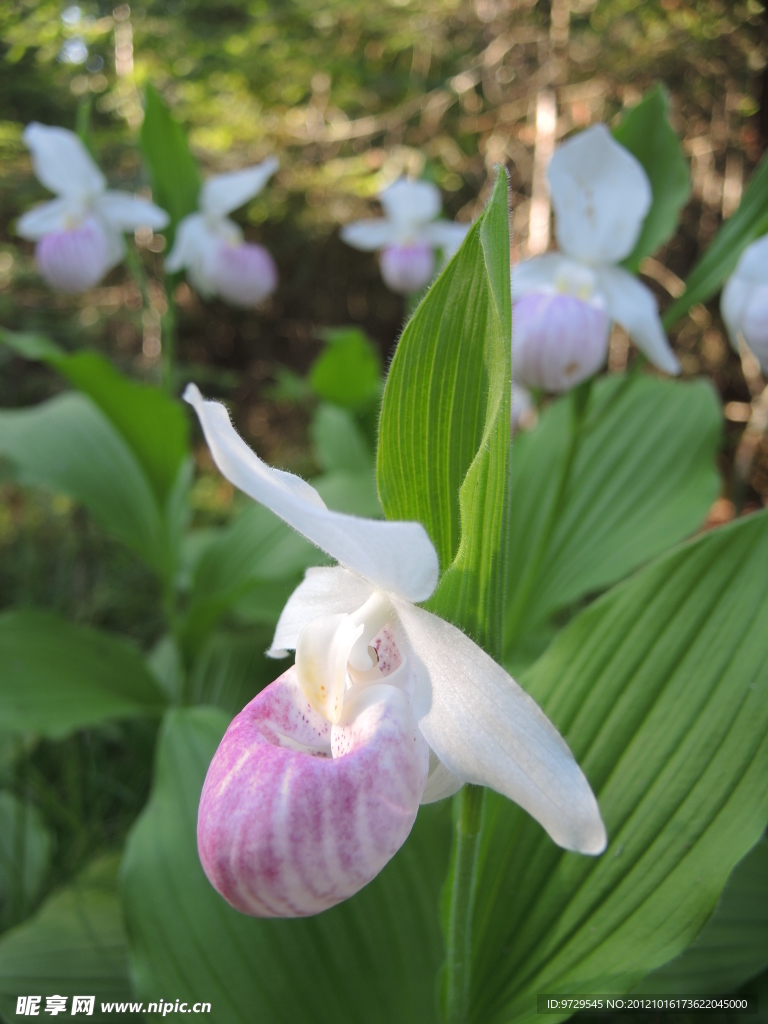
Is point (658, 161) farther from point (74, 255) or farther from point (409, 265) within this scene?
point (74, 255)

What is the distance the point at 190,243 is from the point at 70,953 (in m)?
1.94

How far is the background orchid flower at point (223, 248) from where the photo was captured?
2.29m

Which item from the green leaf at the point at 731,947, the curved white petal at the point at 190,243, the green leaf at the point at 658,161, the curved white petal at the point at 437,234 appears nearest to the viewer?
the green leaf at the point at 731,947

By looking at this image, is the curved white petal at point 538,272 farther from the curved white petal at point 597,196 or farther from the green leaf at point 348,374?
the green leaf at point 348,374

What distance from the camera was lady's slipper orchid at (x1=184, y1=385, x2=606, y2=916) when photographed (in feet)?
1.98

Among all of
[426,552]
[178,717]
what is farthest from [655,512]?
[426,552]

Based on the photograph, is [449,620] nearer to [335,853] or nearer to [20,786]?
[335,853]

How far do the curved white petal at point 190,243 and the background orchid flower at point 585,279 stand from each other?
106 centimetres

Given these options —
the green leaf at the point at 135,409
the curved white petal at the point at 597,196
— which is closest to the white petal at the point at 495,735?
the curved white petal at the point at 597,196

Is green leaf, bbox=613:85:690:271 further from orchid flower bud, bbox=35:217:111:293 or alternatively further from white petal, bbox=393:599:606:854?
orchid flower bud, bbox=35:217:111:293

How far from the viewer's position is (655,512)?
1848 millimetres

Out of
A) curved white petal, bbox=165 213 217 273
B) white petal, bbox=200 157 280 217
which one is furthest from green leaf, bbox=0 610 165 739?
white petal, bbox=200 157 280 217

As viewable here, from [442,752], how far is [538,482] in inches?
56.5

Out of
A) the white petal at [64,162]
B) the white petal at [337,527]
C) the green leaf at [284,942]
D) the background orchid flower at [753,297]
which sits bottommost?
the green leaf at [284,942]
